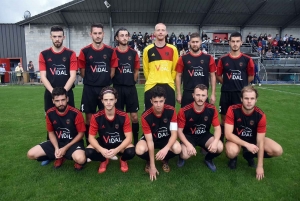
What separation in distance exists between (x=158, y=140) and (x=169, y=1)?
1797cm

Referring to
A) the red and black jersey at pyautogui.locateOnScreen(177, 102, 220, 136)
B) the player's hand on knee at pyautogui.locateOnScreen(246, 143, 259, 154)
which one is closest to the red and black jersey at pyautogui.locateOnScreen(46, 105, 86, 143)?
the red and black jersey at pyautogui.locateOnScreen(177, 102, 220, 136)

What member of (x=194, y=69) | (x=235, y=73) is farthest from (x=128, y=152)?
(x=235, y=73)

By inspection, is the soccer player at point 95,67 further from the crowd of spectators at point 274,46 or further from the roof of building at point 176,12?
the crowd of spectators at point 274,46

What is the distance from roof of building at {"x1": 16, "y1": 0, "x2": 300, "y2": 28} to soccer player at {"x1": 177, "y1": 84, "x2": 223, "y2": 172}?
17.4m

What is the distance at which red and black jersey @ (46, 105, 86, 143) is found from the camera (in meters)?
3.82

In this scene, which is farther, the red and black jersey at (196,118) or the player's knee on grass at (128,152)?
the red and black jersey at (196,118)

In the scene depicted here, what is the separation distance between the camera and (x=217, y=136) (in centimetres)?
379

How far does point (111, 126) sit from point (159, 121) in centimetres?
68

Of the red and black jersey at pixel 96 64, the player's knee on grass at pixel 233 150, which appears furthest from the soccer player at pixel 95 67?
the player's knee on grass at pixel 233 150

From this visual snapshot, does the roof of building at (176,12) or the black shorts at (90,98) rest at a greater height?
the roof of building at (176,12)

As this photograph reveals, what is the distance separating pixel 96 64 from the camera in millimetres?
4316

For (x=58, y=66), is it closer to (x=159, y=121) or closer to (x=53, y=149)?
(x=53, y=149)

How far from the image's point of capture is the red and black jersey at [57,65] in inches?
163

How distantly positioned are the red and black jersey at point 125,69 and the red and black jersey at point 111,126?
968 mm
